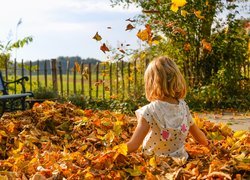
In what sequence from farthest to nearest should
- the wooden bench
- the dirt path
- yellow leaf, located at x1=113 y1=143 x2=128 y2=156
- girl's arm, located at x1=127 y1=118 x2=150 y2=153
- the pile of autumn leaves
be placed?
the dirt path, the wooden bench, girl's arm, located at x1=127 y1=118 x2=150 y2=153, yellow leaf, located at x1=113 y1=143 x2=128 y2=156, the pile of autumn leaves

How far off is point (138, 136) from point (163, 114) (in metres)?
0.26

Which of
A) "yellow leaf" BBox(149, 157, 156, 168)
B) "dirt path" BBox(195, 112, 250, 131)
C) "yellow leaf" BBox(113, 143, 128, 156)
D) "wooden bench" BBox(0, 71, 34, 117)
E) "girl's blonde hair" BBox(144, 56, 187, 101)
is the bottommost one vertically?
"dirt path" BBox(195, 112, 250, 131)

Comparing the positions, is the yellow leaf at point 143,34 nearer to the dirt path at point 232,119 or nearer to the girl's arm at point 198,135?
the girl's arm at point 198,135

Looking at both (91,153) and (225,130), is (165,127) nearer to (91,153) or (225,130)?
(91,153)

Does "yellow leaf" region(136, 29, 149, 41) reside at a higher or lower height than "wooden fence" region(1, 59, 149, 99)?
higher

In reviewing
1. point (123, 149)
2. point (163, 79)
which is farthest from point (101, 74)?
point (123, 149)

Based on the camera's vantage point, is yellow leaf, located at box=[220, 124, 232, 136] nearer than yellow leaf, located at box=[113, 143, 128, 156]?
No

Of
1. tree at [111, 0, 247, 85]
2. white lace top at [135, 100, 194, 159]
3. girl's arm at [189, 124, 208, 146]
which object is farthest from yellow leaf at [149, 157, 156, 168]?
tree at [111, 0, 247, 85]

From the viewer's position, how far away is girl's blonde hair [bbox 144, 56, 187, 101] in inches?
129

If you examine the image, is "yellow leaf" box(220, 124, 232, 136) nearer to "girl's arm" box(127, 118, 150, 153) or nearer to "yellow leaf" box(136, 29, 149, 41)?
"yellow leaf" box(136, 29, 149, 41)

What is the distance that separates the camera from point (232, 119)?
10461 millimetres

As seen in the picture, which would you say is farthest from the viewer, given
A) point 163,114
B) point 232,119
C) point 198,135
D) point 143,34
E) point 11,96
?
point 232,119

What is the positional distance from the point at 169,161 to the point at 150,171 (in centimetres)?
24

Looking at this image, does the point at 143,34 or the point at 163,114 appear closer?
the point at 163,114
